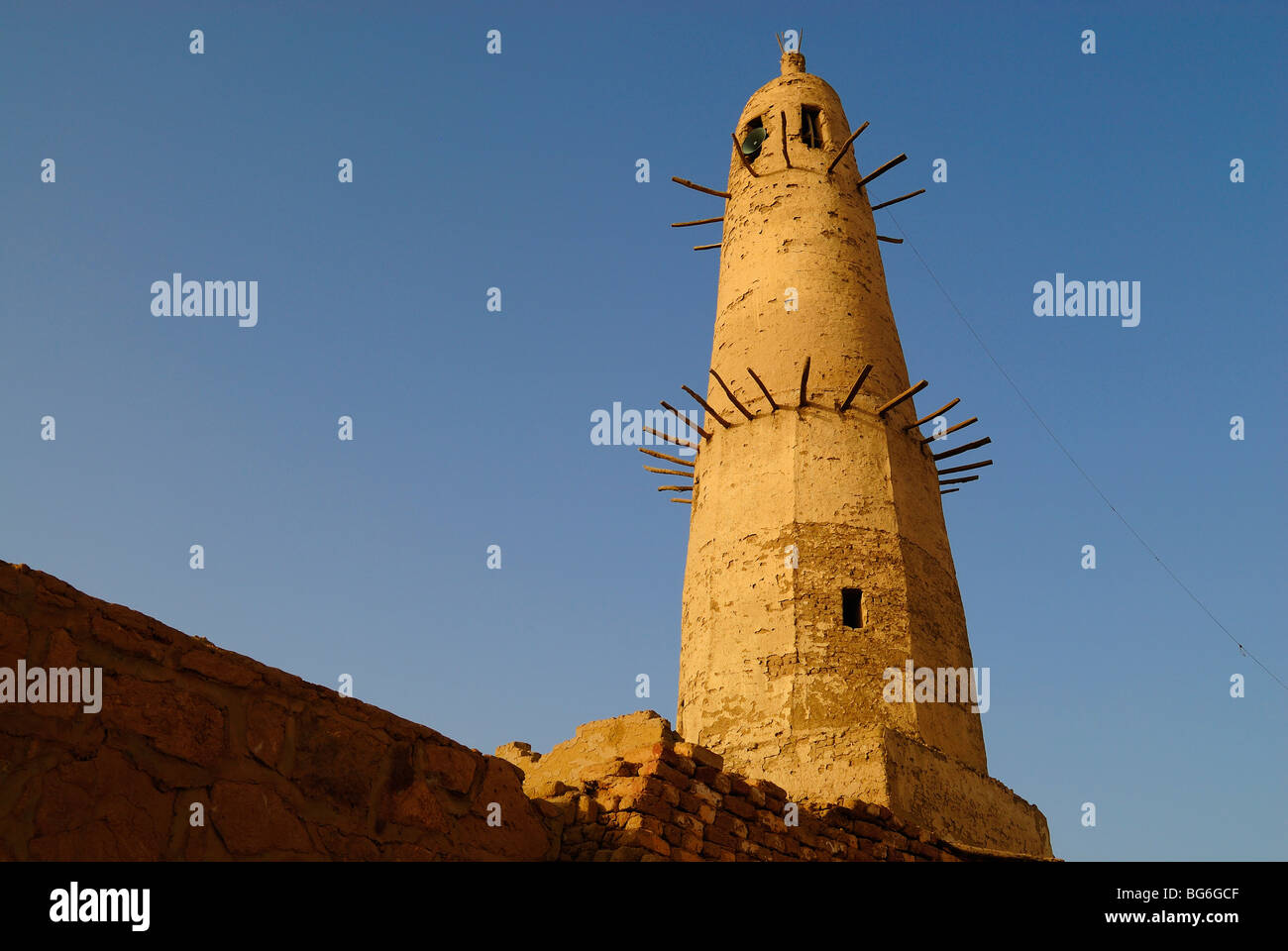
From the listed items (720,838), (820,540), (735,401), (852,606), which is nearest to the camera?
(720,838)

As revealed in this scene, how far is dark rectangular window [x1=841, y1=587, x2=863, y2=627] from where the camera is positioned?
33.7ft

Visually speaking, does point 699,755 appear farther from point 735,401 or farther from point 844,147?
point 844,147

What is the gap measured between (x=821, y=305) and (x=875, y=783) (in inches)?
209

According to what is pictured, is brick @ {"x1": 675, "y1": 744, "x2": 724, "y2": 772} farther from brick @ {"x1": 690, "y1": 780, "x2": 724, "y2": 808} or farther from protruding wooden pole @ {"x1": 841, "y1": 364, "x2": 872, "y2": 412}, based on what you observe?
protruding wooden pole @ {"x1": 841, "y1": 364, "x2": 872, "y2": 412}

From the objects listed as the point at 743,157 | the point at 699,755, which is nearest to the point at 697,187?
the point at 743,157

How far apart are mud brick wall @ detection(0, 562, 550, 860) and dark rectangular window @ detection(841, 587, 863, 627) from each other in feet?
16.6

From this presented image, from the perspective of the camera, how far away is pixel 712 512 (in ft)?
37.9

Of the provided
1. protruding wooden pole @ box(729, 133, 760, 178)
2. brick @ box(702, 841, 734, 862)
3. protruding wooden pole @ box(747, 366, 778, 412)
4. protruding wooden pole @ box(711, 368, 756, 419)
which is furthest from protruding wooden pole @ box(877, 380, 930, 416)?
brick @ box(702, 841, 734, 862)

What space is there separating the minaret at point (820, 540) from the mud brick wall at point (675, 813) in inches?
31.4

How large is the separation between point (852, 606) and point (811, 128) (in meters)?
6.52

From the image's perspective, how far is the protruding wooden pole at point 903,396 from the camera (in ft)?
36.9

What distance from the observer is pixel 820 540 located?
34.9ft
